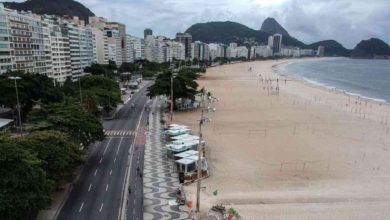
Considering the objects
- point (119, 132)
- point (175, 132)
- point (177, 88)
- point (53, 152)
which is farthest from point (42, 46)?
point (53, 152)

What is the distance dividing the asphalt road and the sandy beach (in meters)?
5.64

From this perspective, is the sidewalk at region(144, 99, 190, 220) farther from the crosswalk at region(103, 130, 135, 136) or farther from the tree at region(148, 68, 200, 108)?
the tree at region(148, 68, 200, 108)

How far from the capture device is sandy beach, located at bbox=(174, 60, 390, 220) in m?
29.3

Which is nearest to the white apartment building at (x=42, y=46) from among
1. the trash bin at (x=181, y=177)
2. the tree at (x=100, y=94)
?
the tree at (x=100, y=94)

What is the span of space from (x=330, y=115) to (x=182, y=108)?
95.2 ft

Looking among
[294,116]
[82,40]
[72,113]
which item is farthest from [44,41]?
[294,116]

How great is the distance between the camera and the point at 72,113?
38688mm

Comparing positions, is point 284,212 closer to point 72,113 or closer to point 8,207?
point 8,207

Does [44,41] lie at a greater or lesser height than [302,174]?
greater

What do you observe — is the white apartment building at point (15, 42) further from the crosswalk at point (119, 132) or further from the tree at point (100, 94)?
the crosswalk at point (119, 132)

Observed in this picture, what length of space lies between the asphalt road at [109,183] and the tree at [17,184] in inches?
185

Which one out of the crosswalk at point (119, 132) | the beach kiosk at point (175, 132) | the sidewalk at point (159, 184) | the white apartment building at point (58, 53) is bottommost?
the sidewalk at point (159, 184)

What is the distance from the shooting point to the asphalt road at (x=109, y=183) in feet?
88.9

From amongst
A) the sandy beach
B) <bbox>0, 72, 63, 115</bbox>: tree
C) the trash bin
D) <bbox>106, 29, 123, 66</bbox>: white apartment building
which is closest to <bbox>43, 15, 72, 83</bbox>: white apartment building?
<bbox>0, 72, 63, 115</bbox>: tree
